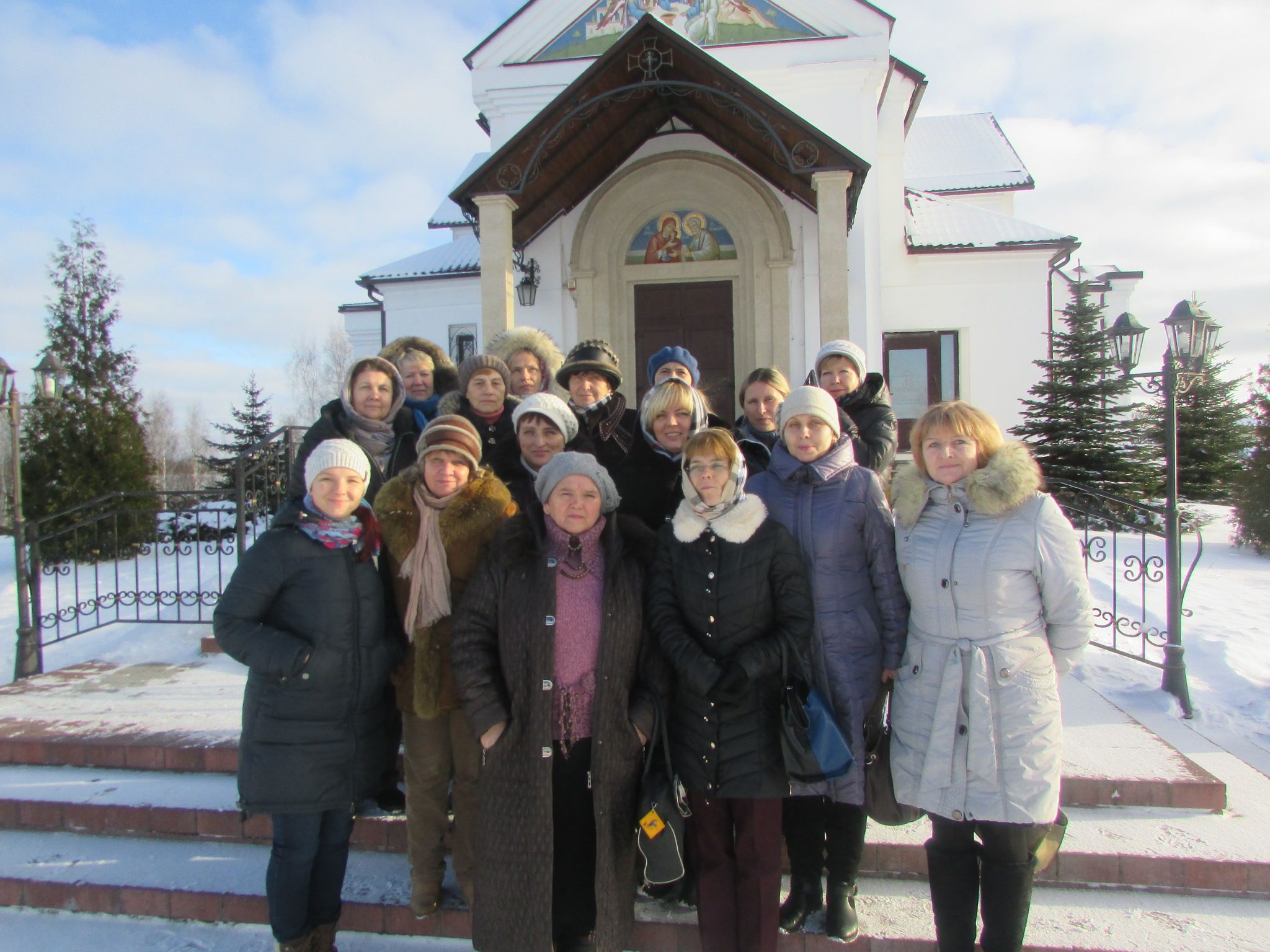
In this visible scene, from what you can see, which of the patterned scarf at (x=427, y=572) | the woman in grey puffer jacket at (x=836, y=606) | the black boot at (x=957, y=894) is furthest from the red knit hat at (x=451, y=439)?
the black boot at (x=957, y=894)

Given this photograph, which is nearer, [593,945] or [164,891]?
[593,945]

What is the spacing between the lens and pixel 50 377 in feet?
30.1

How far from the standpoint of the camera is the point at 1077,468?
12.5 m

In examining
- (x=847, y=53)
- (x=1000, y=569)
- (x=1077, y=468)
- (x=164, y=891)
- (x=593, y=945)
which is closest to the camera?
(x=1000, y=569)

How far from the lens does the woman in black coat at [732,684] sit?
246 centimetres

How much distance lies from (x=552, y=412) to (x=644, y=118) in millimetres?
6816

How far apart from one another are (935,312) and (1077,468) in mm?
4266

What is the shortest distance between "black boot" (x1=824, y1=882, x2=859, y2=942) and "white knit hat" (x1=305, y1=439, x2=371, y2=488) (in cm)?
234

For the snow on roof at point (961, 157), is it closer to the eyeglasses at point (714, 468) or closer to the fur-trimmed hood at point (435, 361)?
the fur-trimmed hood at point (435, 361)

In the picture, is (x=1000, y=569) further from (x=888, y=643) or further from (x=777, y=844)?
(x=777, y=844)

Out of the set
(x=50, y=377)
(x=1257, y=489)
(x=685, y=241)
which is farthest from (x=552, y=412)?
(x=1257, y=489)

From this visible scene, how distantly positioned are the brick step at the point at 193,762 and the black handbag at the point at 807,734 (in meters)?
1.93

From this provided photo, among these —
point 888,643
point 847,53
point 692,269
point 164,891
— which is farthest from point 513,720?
point 847,53

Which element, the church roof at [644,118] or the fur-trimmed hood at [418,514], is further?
the church roof at [644,118]
